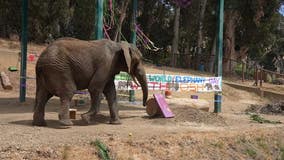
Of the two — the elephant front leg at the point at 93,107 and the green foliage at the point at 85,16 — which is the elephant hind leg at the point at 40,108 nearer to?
the elephant front leg at the point at 93,107

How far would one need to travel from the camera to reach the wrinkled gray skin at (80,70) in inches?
401

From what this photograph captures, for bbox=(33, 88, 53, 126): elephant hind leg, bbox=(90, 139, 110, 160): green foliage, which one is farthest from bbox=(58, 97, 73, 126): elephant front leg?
bbox=(90, 139, 110, 160): green foliage

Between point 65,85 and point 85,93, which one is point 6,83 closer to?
point 85,93

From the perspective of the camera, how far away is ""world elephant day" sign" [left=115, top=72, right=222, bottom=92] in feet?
50.0

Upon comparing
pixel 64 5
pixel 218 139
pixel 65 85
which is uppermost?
pixel 64 5

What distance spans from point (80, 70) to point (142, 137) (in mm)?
2205

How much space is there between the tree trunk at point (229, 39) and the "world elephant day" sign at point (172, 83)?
60.8 ft

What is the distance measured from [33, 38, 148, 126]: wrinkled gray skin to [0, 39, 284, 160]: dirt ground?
1.73ft

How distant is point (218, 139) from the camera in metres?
10.6

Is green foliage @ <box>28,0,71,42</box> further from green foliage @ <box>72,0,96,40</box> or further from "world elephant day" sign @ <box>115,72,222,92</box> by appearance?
"world elephant day" sign @ <box>115,72,222,92</box>

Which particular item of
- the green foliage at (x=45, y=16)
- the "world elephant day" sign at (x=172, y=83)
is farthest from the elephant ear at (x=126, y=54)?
the green foliage at (x=45, y=16)

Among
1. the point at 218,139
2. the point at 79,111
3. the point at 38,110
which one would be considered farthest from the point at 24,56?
the point at 218,139

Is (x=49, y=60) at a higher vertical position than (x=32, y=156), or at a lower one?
higher

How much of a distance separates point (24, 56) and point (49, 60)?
21.9ft
